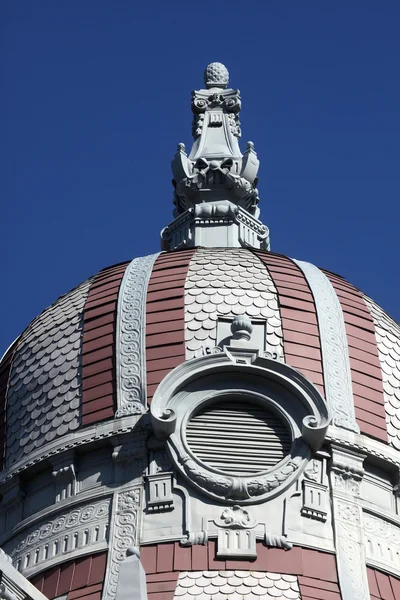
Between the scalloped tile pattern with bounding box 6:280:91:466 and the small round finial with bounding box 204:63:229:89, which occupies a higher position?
the small round finial with bounding box 204:63:229:89

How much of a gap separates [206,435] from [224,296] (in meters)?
4.10

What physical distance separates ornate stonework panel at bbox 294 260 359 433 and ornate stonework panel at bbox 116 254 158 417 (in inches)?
146

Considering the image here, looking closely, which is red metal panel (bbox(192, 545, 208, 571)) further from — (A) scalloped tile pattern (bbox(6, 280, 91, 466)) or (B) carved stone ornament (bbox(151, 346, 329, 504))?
(A) scalloped tile pattern (bbox(6, 280, 91, 466))

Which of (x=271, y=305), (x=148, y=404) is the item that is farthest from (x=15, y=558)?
(x=271, y=305)

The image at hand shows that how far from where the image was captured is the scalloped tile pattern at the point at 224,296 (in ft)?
161

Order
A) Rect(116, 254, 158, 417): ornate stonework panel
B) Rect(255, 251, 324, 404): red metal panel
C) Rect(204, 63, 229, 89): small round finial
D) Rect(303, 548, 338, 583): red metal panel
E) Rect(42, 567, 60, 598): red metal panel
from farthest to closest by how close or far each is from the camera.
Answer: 1. Rect(204, 63, 229, 89): small round finial
2. Rect(255, 251, 324, 404): red metal panel
3. Rect(116, 254, 158, 417): ornate stonework panel
4. Rect(42, 567, 60, 598): red metal panel
5. Rect(303, 548, 338, 583): red metal panel

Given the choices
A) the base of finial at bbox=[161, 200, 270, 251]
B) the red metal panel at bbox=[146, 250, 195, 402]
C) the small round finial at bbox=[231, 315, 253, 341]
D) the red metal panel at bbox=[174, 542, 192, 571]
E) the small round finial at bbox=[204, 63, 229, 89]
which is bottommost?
the red metal panel at bbox=[174, 542, 192, 571]

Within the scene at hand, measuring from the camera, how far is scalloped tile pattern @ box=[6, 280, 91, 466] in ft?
160

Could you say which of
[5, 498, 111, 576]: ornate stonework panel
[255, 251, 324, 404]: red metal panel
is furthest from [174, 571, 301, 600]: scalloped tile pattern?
[255, 251, 324, 404]: red metal panel

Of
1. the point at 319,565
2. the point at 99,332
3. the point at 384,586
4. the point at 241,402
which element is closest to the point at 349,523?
the point at 384,586

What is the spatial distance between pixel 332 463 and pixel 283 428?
1.20m

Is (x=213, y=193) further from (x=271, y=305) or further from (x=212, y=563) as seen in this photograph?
(x=212, y=563)

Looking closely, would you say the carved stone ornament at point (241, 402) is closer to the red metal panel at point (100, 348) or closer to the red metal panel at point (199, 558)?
the red metal panel at point (199, 558)

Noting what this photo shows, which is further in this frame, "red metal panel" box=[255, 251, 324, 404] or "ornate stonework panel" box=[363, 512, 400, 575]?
"red metal panel" box=[255, 251, 324, 404]
